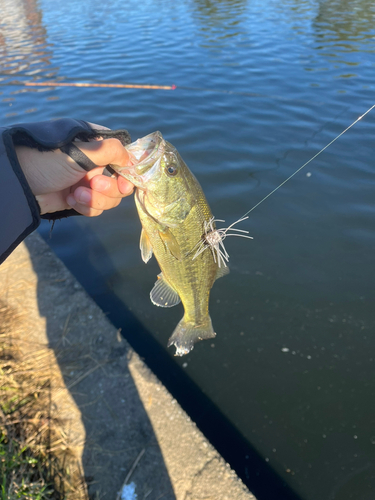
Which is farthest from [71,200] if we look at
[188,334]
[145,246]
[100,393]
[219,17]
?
[219,17]

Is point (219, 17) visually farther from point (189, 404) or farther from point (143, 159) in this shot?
point (189, 404)

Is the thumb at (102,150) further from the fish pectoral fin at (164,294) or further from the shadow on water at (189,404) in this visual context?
the shadow on water at (189,404)

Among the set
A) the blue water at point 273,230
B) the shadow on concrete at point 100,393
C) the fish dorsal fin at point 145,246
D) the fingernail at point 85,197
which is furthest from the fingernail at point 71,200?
the blue water at point 273,230

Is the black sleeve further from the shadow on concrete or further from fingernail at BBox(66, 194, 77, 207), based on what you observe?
the shadow on concrete

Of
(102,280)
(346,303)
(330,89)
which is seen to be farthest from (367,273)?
(330,89)

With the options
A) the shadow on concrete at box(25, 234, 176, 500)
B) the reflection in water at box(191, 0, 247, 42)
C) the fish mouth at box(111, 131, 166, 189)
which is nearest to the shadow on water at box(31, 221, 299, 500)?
the shadow on concrete at box(25, 234, 176, 500)

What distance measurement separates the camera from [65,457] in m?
2.72

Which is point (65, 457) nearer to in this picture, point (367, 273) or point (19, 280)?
point (19, 280)

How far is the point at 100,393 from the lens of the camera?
123 inches

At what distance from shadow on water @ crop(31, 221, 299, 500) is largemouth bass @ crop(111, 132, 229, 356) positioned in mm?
1408

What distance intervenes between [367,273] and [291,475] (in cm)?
288

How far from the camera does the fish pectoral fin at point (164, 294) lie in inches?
113

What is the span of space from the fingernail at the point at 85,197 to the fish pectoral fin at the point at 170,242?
76 centimetres

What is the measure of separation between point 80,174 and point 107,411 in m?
2.12
